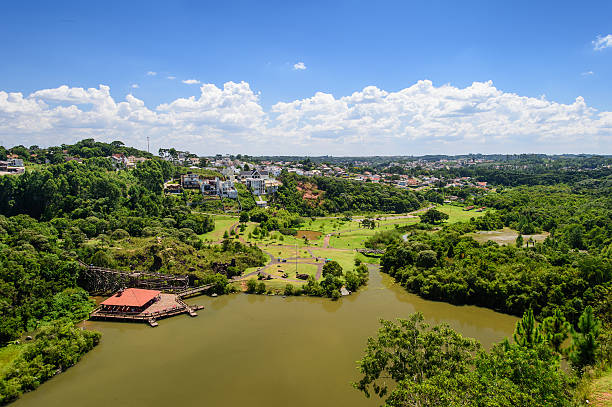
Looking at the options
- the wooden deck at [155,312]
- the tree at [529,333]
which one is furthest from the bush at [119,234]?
the tree at [529,333]

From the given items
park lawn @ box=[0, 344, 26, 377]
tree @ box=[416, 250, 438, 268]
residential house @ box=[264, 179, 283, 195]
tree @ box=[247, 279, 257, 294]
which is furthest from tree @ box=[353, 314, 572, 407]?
residential house @ box=[264, 179, 283, 195]

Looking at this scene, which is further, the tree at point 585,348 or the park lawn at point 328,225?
the park lawn at point 328,225

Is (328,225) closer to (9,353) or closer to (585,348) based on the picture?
(585,348)

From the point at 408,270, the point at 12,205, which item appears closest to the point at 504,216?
the point at 408,270

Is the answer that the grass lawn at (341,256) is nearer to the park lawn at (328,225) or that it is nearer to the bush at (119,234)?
the park lawn at (328,225)

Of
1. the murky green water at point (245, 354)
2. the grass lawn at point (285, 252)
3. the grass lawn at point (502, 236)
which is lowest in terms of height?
the murky green water at point (245, 354)

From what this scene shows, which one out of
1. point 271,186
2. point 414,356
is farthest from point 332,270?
point 271,186

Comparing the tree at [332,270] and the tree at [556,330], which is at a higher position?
the tree at [556,330]
